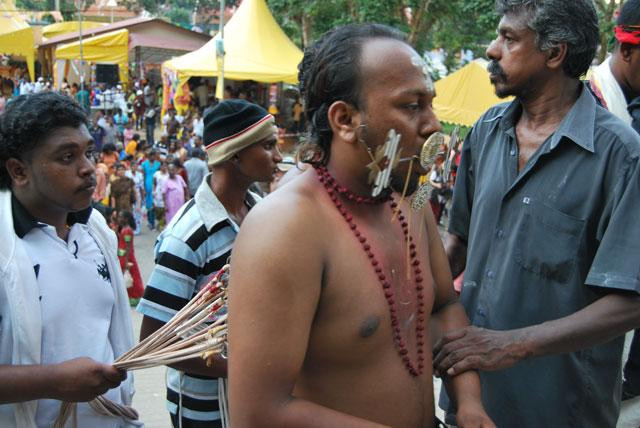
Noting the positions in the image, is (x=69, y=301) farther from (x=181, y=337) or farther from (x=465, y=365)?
(x=465, y=365)

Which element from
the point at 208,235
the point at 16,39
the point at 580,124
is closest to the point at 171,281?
the point at 208,235

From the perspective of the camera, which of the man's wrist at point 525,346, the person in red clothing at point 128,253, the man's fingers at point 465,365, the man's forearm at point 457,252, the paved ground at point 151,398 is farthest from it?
the person in red clothing at point 128,253

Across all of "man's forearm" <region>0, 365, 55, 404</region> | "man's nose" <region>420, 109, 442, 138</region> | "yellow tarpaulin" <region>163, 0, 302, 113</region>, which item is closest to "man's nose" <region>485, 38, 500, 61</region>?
"man's nose" <region>420, 109, 442, 138</region>

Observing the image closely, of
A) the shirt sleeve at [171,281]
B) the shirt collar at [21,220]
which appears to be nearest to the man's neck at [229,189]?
the shirt sleeve at [171,281]

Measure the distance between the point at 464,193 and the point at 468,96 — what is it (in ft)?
43.9

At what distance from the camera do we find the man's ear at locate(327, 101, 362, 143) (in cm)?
181

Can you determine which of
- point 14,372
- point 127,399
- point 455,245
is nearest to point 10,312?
point 14,372

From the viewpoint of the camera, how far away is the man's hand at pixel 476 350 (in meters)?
2.06

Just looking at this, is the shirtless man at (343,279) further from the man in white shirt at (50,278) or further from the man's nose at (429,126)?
the man in white shirt at (50,278)

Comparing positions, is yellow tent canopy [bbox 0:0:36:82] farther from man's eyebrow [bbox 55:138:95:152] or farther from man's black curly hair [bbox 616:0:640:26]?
man's black curly hair [bbox 616:0:640:26]

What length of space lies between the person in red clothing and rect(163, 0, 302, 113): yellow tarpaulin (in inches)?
433

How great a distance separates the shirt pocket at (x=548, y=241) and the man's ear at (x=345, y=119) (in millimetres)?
902

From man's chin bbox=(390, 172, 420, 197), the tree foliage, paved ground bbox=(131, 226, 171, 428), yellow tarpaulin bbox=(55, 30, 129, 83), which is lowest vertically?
yellow tarpaulin bbox=(55, 30, 129, 83)

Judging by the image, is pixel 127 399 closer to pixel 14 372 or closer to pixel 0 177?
pixel 14 372
